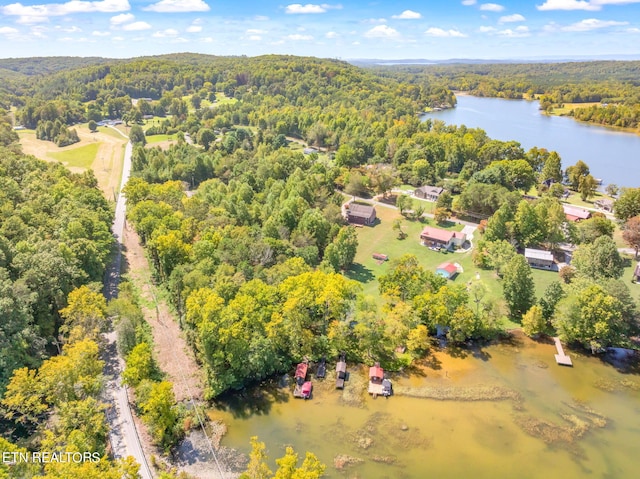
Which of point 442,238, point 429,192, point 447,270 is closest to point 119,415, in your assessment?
point 447,270

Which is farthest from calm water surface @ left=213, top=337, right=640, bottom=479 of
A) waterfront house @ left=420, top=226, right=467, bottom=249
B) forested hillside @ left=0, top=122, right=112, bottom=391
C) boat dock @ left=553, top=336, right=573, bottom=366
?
→ waterfront house @ left=420, top=226, right=467, bottom=249

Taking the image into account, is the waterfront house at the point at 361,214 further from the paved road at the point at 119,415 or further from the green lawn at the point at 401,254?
the paved road at the point at 119,415

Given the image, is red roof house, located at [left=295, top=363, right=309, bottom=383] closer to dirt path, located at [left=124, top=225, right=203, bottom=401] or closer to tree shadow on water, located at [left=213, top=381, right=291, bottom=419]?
tree shadow on water, located at [left=213, top=381, right=291, bottom=419]

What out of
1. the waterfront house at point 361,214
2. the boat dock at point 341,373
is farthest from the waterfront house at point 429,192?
the boat dock at point 341,373

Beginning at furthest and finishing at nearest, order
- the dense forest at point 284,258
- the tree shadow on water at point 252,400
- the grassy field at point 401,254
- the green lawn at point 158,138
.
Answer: the green lawn at point 158,138 < the grassy field at point 401,254 < the dense forest at point 284,258 < the tree shadow on water at point 252,400

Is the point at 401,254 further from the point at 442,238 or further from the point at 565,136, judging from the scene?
the point at 565,136
